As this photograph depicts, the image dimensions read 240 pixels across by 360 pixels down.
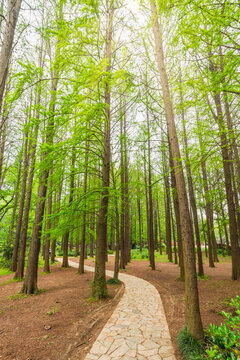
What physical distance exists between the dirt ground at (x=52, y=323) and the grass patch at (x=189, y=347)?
1.73m

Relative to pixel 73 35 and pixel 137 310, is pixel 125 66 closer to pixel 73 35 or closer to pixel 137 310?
pixel 73 35

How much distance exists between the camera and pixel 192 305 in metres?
3.48

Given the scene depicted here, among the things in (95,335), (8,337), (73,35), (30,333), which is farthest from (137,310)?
(73,35)

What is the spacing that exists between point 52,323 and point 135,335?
210cm

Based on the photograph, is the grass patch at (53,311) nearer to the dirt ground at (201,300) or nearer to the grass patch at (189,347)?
the dirt ground at (201,300)

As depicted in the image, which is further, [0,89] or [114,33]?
[114,33]

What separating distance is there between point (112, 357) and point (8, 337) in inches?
96.7

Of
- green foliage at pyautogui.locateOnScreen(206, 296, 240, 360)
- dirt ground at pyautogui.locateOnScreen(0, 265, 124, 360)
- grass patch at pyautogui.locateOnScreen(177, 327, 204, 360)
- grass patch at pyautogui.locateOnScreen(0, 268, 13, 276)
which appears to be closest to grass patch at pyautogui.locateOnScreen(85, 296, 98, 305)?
dirt ground at pyautogui.locateOnScreen(0, 265, 124, 360)

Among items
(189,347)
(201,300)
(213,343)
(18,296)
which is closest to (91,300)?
(18,296)

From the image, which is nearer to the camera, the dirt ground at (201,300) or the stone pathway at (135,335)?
the stone pathway at (135,335)

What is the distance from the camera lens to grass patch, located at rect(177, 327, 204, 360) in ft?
9.41

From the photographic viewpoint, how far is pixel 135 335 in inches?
148

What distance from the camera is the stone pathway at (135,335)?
122 inches

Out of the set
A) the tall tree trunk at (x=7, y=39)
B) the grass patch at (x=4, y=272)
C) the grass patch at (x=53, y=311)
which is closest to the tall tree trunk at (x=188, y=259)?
the tall tree trunk at (x=7, y=39)
